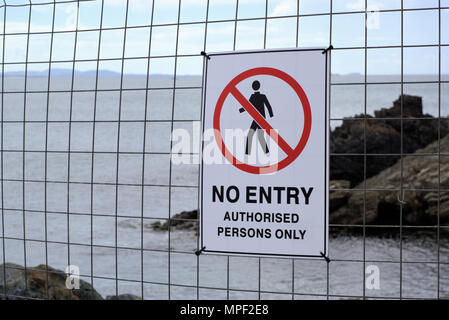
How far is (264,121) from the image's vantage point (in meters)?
8.27

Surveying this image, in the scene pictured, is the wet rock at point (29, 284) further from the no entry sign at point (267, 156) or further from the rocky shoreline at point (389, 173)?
the rocky shoreline at point (389, 173)

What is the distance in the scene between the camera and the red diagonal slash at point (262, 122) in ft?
27.0

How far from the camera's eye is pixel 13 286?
41.6 ft

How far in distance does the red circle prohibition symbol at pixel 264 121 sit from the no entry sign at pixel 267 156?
0.05ft

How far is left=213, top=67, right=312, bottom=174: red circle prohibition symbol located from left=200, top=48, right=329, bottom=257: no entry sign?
16 millimetres

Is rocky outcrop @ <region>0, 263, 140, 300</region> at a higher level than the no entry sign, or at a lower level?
lower

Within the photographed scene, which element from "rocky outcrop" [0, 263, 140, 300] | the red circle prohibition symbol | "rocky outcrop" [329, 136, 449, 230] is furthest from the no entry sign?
"rocky outcrop" [329, 136, 449, 230]

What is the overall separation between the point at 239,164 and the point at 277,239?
132 centimetres

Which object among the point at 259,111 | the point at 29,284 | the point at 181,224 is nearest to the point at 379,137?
the point at 181,224

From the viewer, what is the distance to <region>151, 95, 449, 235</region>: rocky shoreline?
37.4 meters

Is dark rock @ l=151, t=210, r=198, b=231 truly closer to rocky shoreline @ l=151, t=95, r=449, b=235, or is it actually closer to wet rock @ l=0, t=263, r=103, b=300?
rocky shoreline @ l=151, t=95, r=449, b=235

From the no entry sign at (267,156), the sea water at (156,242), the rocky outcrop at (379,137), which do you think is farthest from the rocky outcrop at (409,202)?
the no entry sign at (267,156)
